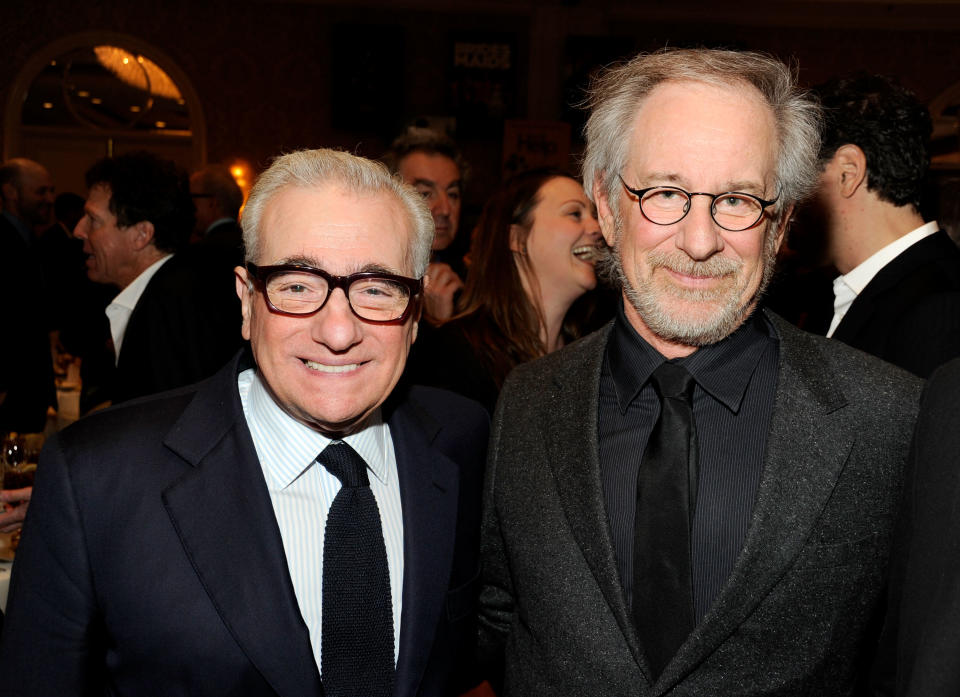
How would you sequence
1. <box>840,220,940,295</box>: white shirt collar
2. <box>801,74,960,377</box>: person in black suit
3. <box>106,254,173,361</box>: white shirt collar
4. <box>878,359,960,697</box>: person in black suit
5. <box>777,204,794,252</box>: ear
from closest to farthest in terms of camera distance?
<box>878,359,960,697</box>: person in black suit < <box>777,204,794,252</box>: ear < <box>801,74,960,377</box>: person in black suit < <box>840,220,940,295</box>: white shirt collar < <box>106,254,173,361</box>: white shirt collar

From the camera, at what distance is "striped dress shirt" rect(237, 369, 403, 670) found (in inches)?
55.6

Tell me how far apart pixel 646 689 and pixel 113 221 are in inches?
117

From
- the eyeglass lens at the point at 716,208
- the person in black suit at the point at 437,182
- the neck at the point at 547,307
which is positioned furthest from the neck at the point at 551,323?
the eyeglass lens at the point at 716,208

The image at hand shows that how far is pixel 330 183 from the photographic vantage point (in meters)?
1.45

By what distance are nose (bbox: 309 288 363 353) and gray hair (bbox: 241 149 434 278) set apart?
16cm

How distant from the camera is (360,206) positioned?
4.72 feet

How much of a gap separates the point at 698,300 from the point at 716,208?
17 centimetres

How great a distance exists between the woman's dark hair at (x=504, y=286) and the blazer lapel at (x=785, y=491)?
111 cm

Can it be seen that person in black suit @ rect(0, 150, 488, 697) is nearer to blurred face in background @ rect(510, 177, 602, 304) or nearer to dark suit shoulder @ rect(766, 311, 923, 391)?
dark suit shoulder @ rect(766, 311, 923, 391)

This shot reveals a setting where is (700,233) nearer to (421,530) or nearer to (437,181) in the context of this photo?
(421,530)

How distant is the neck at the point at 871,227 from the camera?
2400 millimetres

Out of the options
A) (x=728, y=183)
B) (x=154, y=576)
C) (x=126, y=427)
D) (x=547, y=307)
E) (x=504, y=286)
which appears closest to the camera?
(x=154, y=576)

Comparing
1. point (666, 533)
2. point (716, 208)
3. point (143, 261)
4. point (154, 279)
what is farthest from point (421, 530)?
point (143, 261)

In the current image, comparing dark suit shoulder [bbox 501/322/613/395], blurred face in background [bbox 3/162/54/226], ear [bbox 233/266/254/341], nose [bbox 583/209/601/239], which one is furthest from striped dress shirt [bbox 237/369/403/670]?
blurred face in background [bbox 3/162/54/226]
